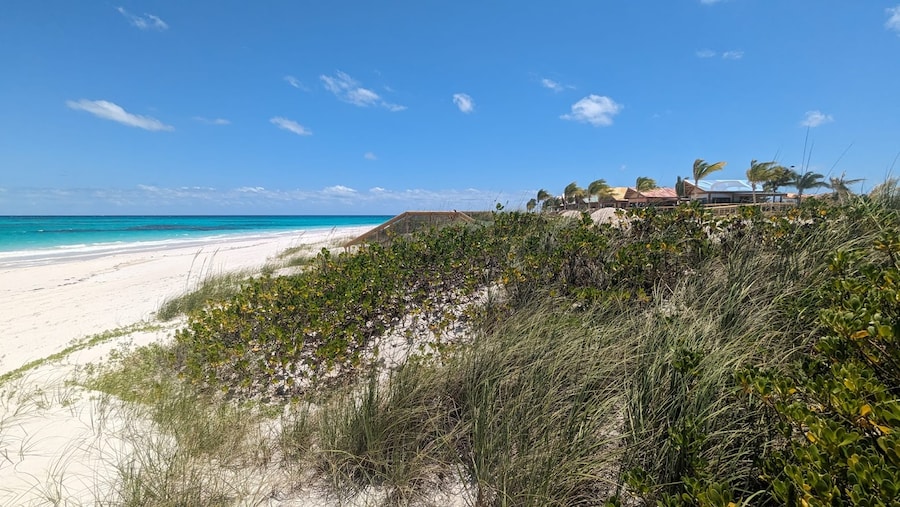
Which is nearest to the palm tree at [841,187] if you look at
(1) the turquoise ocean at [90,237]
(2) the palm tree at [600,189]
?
(2) the palm tree at [600,189]

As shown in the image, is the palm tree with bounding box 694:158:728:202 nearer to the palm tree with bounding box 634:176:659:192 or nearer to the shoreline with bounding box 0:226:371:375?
the palm tree with bounding box 634:176:659:192

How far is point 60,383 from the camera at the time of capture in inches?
157

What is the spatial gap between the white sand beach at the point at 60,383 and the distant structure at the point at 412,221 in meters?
4.71

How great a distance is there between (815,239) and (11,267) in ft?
74.7

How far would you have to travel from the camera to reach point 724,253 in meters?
4.09

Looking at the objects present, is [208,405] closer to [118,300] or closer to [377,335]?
[377,335]

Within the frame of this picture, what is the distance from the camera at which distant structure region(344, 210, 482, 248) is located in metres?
9.66

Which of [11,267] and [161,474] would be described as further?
[11,267]

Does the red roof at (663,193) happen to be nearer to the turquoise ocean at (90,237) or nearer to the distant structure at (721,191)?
the distant structure at (721,191)

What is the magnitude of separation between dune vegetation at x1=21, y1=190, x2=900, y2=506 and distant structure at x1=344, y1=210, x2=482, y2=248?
4.91 meters

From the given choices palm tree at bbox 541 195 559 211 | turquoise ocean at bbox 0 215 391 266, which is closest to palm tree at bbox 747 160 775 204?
palm tree at bbox 541 195 559 211

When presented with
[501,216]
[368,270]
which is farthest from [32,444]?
[501,216]

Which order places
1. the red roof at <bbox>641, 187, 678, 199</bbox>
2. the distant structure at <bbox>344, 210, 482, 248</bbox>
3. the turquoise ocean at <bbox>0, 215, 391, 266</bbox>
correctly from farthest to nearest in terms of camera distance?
the red roof at <bbox>641, 187, 678, 199</bbox>
the turquoise ocean at <bbox>0, 215, 391, 266</bbox>
the distant structure at <bbox>344, 210, 482, 248</bbox>

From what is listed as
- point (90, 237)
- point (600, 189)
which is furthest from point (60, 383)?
point (90, 237)
